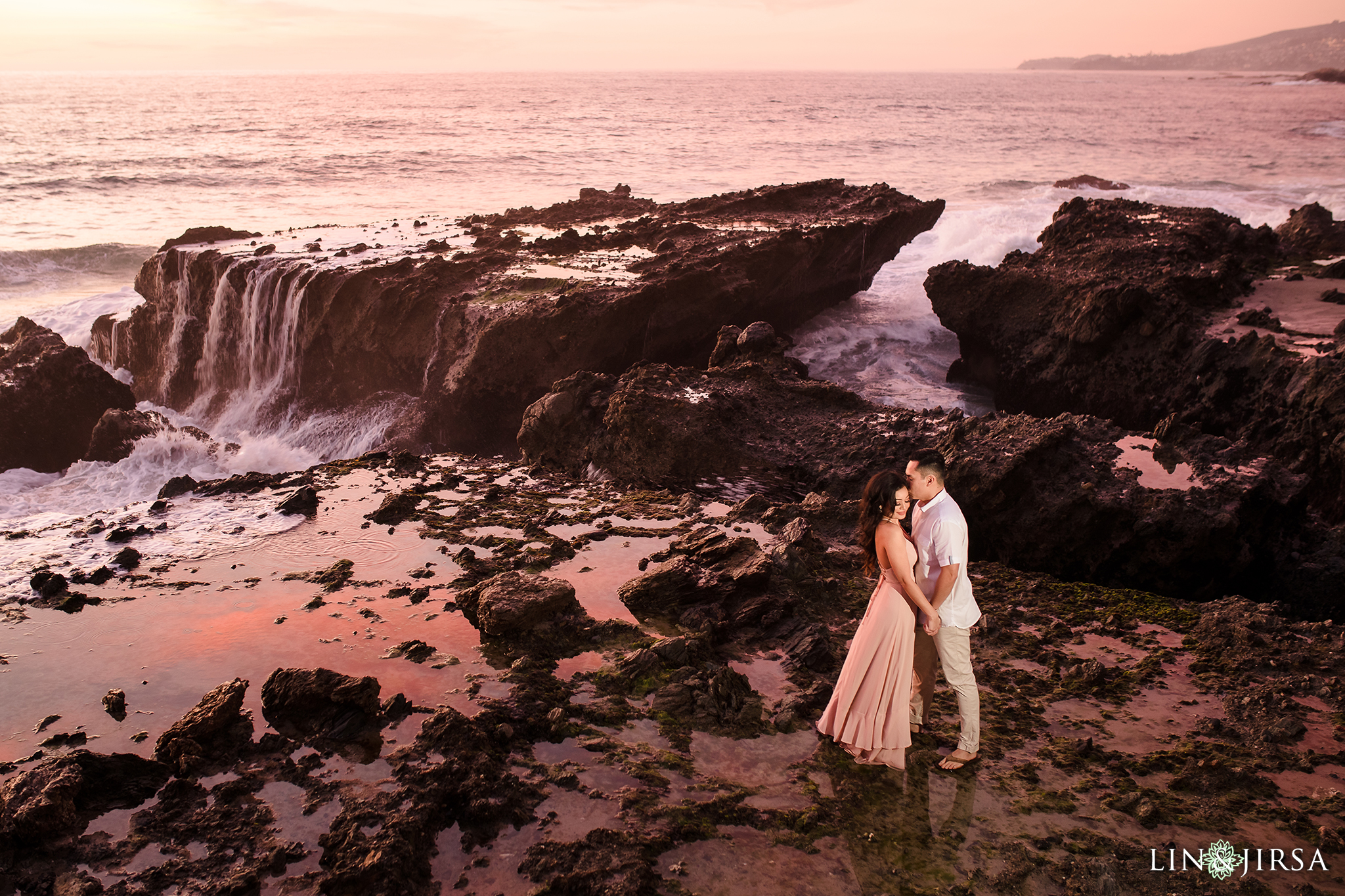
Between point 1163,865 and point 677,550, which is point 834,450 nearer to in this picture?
point 677,550

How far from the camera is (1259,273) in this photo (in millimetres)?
12961

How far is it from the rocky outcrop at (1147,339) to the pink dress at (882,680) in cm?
506

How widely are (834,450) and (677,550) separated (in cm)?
263

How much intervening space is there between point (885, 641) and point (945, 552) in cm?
58

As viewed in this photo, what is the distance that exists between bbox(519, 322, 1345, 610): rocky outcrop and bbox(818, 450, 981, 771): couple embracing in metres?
1.91

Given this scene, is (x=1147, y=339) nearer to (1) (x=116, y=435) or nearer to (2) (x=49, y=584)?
(2) (x=49, y=584)

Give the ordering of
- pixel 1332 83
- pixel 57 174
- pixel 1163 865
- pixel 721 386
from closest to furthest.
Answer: pixel 1163 865
pixel 721 386
pixel 57 174
pixel 1332 83

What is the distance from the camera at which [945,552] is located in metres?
4.18

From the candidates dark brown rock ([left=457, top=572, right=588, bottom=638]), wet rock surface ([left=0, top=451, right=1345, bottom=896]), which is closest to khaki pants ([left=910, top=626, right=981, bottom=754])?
wet rock surface ([left=0, top=451, right=1345, bottom=896])

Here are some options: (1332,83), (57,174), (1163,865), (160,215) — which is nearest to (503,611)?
(1163,865)

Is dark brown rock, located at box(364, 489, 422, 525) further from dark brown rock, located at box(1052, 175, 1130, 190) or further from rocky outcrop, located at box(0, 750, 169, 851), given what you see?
dark brown rock, located at box(1052, 175, 1130, 190)

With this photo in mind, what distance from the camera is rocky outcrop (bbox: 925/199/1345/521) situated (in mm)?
9062

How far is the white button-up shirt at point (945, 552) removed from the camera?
416cm

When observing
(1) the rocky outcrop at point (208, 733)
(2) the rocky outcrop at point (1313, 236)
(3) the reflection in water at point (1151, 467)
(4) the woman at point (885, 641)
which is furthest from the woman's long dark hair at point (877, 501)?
(2) the rocky outcrop at point (1313, 236)
